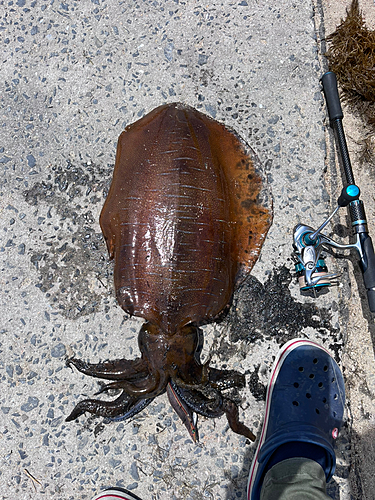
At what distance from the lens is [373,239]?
11.3ft

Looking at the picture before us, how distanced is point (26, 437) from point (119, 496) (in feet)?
3.05

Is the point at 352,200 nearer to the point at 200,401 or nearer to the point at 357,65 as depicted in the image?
the point at 357,65

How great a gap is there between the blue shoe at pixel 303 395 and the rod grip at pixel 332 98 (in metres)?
1.96

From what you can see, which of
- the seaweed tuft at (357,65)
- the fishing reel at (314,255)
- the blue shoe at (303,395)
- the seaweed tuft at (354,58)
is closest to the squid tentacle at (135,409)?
the blue shoe at (303,395)

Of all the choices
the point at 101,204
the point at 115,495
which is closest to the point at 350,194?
the point at 101,204

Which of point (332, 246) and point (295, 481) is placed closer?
point (295, 481)

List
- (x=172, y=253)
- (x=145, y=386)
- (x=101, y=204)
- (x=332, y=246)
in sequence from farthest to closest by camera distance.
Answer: (x=101, y=204)
(x=332, y=246)
(x=145, y=386)
(x=172, y=253)

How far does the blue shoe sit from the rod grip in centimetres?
196

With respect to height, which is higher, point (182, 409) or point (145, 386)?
point (145, 386)

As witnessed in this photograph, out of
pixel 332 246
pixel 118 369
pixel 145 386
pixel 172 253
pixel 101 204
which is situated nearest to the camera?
pixel 172 253

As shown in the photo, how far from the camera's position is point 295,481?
9.19 feet

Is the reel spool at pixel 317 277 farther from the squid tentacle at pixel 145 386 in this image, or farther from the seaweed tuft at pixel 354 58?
the seaweed tuft at pixel 354 58

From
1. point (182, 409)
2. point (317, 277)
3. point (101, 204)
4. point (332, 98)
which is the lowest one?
point (182, 409)

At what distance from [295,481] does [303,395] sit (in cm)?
67
